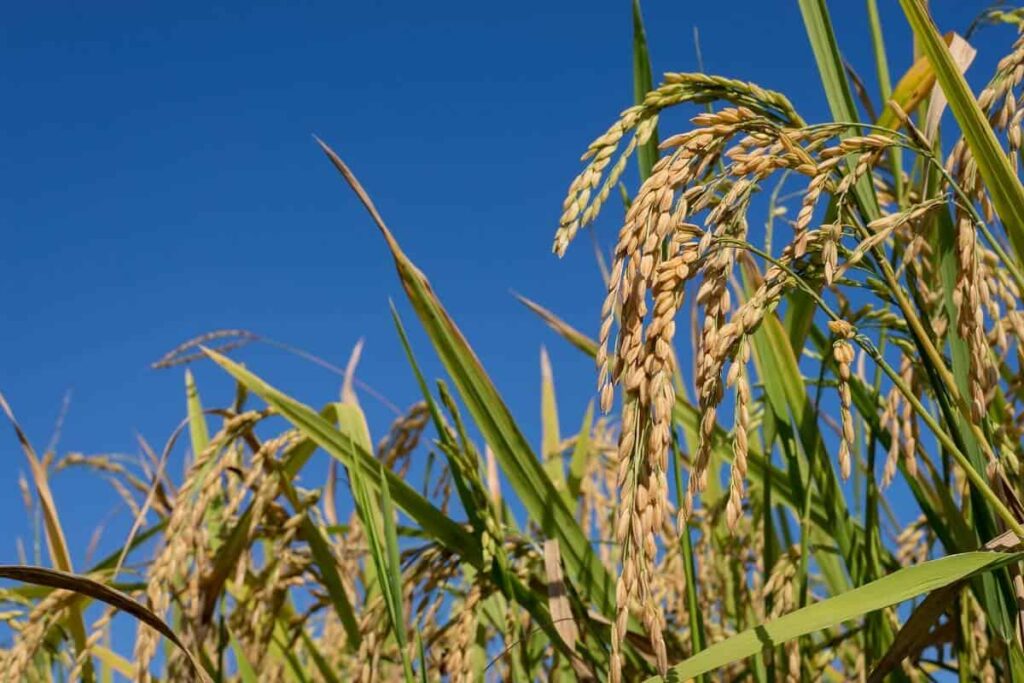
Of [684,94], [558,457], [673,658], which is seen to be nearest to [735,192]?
[684,94]

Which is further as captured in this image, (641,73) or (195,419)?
(195,419)

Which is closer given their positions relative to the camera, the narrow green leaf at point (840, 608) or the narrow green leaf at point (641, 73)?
the narrow green leaf at point (840, 608)

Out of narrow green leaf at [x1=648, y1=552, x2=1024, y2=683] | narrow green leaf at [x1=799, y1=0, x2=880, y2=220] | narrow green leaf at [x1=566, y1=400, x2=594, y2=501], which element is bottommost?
narrow green leaf at [x1=648, y1=552, x2=1024, y2=683]

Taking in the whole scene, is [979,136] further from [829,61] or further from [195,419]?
[195,419]

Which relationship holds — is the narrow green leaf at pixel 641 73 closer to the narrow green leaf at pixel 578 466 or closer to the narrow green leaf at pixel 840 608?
the narrow green leaf at pixel 578 466

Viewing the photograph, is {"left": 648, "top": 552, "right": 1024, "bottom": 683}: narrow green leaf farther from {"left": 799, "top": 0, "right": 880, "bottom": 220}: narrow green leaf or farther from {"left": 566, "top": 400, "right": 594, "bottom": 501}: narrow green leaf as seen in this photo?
{"left": 566, "top": 400, "right": 594, "bottom": 501}: narrow green leaf

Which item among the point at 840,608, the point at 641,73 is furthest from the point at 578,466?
the point at 840,608

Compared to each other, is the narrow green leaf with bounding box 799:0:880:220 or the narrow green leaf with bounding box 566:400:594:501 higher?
the narrow green leaf with bounding box 799:0:880:220

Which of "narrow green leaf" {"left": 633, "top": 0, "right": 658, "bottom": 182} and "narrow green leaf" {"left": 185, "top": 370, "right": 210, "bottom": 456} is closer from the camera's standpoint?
"narrow green leaf" {"left": 633, "top": 0, "right": 658, "bottom": 182}

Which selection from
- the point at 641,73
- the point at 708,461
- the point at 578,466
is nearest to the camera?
the point at 708,461

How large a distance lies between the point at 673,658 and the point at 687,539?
79 cm

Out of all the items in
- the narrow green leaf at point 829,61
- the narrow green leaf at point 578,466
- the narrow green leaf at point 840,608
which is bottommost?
the narrow green leaf at point 840,608

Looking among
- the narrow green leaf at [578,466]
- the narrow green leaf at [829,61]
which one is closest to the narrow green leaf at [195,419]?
the narrow green leaf at [578,466]

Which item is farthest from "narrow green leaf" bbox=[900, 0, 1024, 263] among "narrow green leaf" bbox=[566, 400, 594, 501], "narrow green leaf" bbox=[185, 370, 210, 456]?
"narrow green leaf" bbox=[185, 370, 210, 456]
